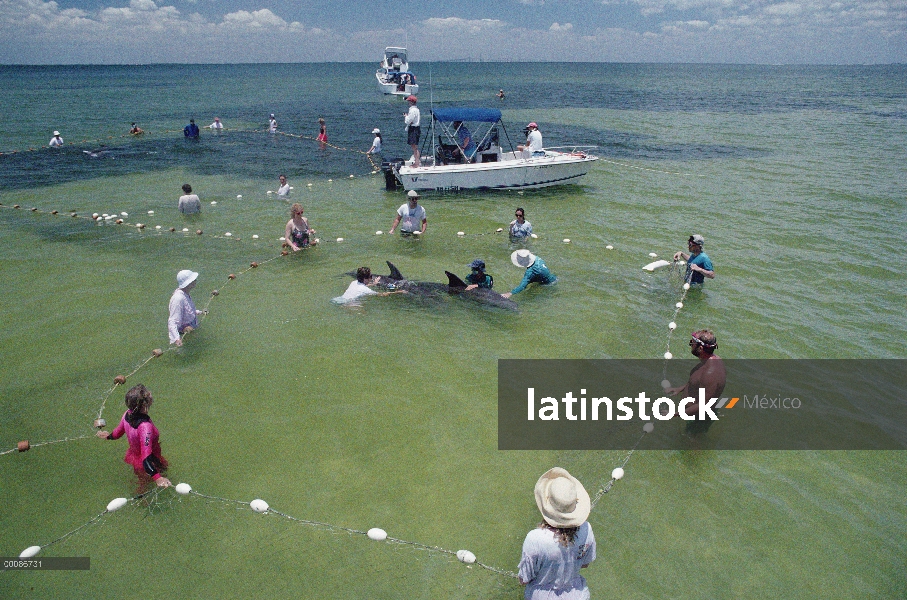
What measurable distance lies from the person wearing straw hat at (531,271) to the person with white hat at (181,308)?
6240mm

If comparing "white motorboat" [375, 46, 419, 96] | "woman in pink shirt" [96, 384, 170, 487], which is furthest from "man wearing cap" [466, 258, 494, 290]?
"white motorboat" [375, 46, 419, 96]

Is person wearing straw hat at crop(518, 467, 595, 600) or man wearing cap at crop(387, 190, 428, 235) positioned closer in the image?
person wearing straw hat at crop(518, 467, 595, 600)

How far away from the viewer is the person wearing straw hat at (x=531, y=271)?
12023 mm

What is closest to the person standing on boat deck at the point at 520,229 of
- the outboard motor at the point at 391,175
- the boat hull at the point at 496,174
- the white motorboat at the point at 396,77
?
the boat hull at the point at 496,174

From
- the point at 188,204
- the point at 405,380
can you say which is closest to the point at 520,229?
the point at 405,380

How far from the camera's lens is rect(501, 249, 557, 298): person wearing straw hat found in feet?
39.4

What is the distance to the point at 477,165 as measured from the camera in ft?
67.5

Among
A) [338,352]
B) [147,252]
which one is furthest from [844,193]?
[147,252]

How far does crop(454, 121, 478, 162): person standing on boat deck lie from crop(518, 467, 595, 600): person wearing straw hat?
59.4 feet

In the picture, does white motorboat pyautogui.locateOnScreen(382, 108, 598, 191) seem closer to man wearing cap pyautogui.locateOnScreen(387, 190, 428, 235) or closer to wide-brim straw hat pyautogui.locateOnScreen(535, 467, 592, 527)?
man wearing cap pyautogui.locateOnScreen(387, 190, 428, 235)

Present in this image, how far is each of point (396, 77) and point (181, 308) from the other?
238 ft

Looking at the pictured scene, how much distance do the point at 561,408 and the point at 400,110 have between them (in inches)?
2164

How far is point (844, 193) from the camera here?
21.5 m

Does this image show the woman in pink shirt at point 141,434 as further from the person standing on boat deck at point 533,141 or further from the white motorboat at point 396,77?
the white motorboat at point 396,77
